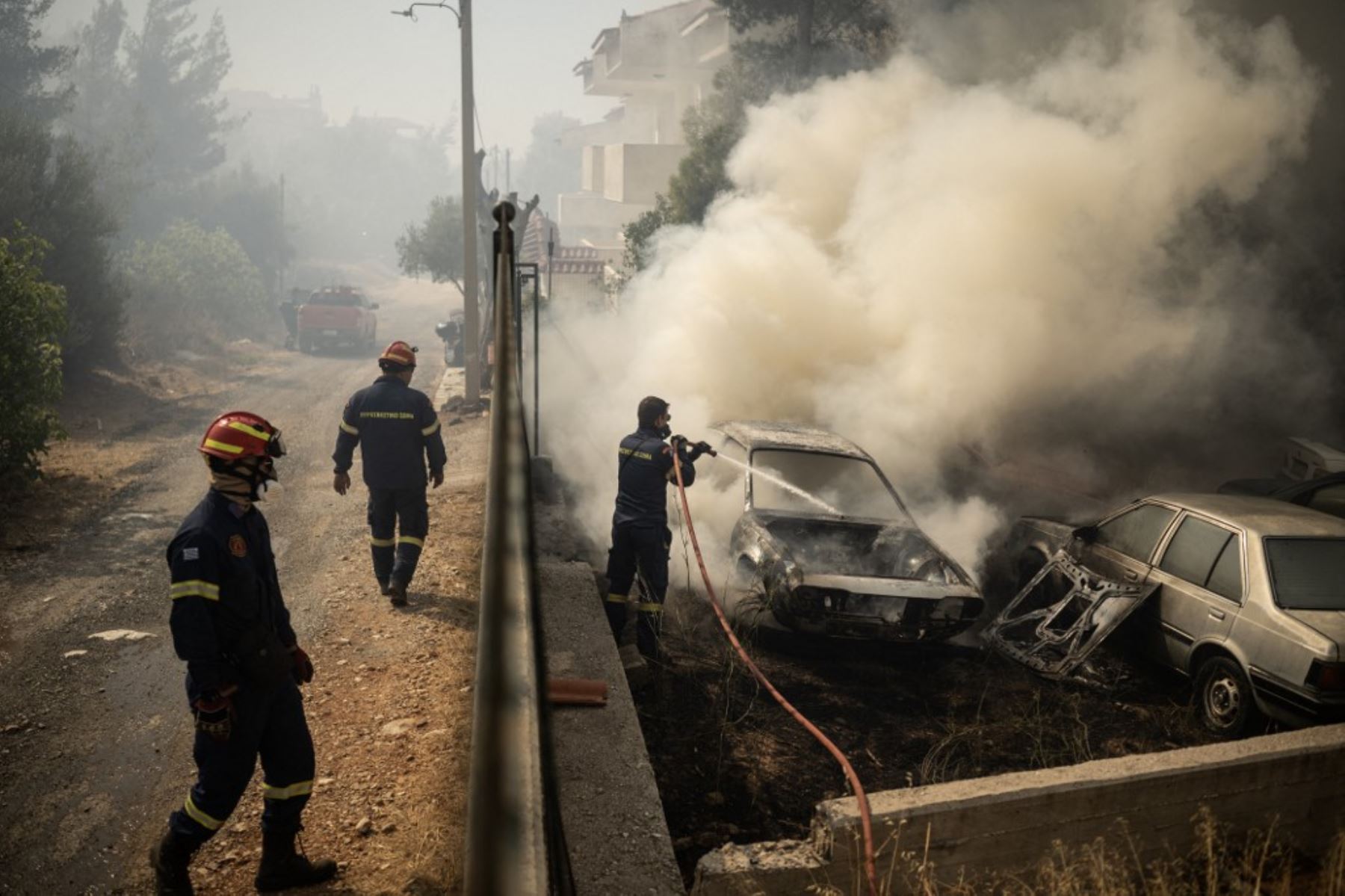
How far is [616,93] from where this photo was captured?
4653 cm

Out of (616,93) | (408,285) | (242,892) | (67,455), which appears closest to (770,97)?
(67,455)

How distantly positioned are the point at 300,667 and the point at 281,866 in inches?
28.5

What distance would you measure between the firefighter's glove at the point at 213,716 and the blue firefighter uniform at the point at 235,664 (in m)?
0.03

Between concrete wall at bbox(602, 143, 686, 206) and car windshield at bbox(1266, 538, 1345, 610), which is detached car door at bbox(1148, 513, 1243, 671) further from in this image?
concrete wall at bbox(602, 143, 686, 206)

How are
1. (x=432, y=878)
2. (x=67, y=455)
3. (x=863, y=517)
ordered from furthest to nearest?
1. (x=67, y=455)
2. (x=863, y=517)
3. (x=432, y=878)

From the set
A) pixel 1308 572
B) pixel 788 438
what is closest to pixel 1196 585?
pixel 1308 572

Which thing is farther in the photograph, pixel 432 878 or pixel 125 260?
pixel 125 260

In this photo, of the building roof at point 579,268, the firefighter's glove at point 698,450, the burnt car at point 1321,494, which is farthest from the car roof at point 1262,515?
the building roof at point 579,268

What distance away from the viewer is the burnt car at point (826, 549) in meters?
6.24

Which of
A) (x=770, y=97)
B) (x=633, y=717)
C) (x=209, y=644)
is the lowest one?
(x=633, y=717)

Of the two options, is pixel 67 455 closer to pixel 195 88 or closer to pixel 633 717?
pixel 633 717

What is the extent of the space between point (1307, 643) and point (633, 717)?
381 centimetres

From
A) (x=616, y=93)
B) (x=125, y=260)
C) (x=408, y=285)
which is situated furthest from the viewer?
(x=408, y=285)

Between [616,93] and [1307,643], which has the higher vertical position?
[616,93]
